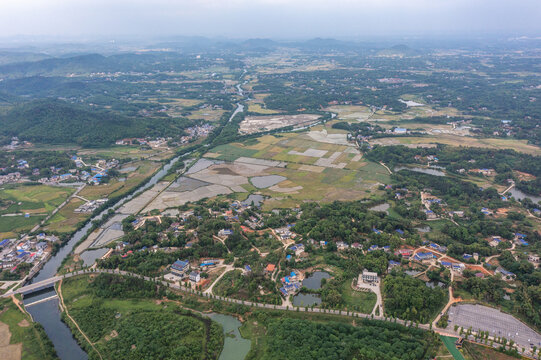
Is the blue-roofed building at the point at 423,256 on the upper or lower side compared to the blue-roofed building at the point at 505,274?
lower

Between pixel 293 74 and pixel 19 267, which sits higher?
pixel 293 74

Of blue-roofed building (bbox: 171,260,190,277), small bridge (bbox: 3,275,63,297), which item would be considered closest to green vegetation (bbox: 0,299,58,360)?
small bridge (bbox: 3,275,63,297)

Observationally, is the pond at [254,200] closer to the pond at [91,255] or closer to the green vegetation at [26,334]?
the pond at [91,255]

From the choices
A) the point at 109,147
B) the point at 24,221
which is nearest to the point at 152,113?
the point at 109,147

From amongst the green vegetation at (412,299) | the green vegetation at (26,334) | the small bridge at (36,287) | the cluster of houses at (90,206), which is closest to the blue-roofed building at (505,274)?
the green vegetation at (412,299)

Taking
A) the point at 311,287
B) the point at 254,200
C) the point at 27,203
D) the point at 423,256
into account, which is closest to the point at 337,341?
the point at 311,287

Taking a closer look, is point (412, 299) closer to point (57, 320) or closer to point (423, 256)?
point (423, 256)

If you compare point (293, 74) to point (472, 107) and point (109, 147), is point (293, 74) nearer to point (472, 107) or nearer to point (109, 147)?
point (472, 107)
